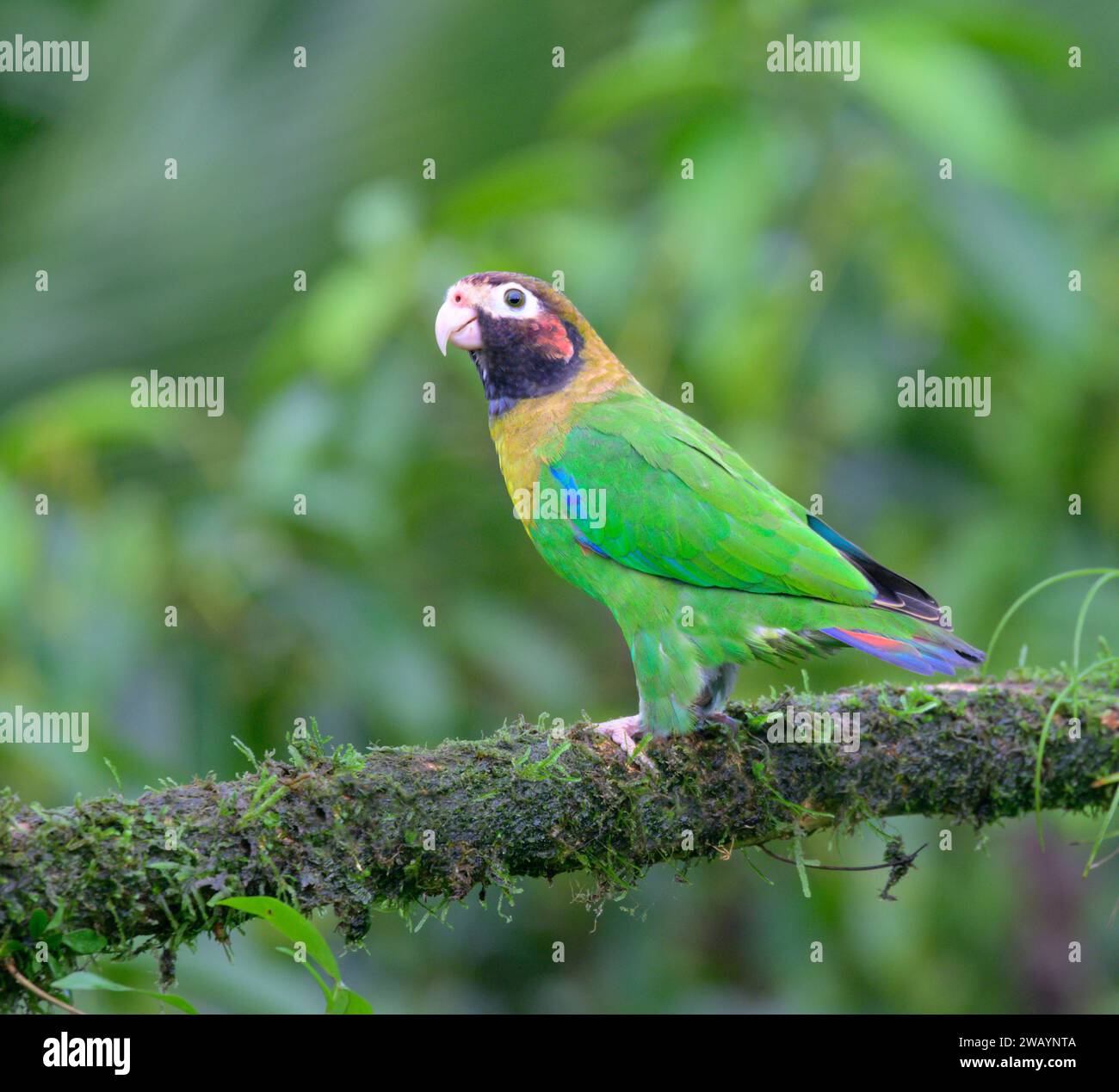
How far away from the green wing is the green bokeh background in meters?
1.13

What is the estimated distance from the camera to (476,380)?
22.0 ft

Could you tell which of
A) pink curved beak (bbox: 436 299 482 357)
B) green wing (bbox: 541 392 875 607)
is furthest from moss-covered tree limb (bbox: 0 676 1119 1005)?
pink curved beak (bbox: 436 299 482 357)

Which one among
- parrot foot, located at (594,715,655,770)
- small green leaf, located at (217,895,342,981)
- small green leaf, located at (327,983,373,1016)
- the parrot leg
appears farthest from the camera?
the parrot leg

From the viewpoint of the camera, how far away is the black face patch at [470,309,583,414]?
5.49m

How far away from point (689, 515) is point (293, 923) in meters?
2.34

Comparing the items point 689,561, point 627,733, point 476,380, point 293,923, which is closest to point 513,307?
point 476,380

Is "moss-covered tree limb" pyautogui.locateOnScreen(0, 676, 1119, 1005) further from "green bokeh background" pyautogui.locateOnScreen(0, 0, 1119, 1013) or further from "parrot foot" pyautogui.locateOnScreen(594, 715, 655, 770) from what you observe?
"green bokeh background" pyautogui.locateOnScreen(0, 0, 1119, 1013)

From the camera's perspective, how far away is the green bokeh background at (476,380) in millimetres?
5901

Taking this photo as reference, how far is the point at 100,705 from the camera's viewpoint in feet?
18.2

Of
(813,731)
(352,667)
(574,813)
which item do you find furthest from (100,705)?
(813,731)

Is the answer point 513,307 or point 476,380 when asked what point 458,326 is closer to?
point 513,307

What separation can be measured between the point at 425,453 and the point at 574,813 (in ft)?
10.5

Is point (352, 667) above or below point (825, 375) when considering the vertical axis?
below
